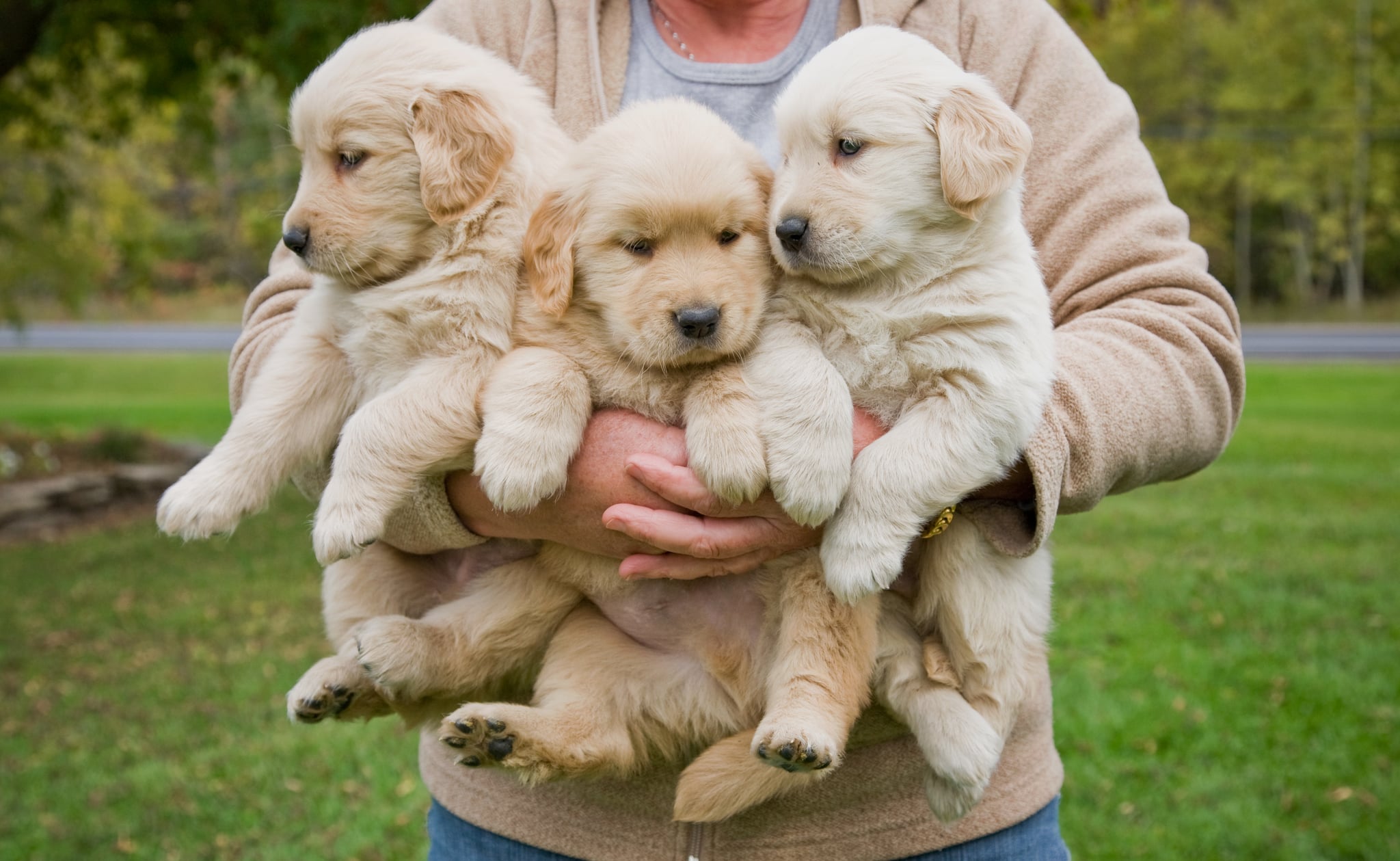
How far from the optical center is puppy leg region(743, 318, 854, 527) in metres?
2.18

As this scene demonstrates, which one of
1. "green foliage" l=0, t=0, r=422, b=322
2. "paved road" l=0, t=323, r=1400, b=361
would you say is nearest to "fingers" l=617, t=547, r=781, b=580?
"green foliage" l=0, t=0, r=422, b=322

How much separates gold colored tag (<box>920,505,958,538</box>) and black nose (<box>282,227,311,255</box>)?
4.45 ft

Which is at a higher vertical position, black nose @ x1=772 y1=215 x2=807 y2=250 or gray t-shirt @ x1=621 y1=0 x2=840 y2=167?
gray t-shirt @ x1=621 y1=0 x2=840 y2=167

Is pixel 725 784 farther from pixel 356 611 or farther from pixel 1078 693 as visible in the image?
pixel 1078 693

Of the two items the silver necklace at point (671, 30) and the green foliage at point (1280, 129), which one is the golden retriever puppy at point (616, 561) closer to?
the silver necklace at point (671, 30)

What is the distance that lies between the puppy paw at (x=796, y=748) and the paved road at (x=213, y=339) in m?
21.0

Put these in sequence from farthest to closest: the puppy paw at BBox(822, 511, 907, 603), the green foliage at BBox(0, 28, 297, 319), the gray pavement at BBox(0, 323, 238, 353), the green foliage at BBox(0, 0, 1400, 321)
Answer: the gray pavement at BBox(0, 323, 238, 353) < the green foliage at BBox(0, 28, 297, 319) < the green foliage at BBox(0, 0, 1400, 321) < the puppy paw at BBox(822, 511, 907, 603)

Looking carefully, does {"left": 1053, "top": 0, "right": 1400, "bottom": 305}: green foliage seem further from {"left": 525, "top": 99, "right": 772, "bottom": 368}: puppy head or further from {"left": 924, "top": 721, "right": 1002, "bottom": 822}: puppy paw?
{"left": 924, "top": 721, "right": 1002, "bottom": 822}: puppy paw

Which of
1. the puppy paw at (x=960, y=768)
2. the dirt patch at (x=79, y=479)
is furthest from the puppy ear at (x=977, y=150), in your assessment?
the dirt patch at (x=79, y=479)

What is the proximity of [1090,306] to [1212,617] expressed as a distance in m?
5.79

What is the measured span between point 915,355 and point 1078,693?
194 inches

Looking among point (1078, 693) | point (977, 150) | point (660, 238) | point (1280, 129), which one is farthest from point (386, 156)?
point (1280, 129)

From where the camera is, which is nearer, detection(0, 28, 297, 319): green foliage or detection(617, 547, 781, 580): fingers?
detection(617, 547, 781, 580): fingers

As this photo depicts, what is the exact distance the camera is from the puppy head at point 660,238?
7.62 feet
